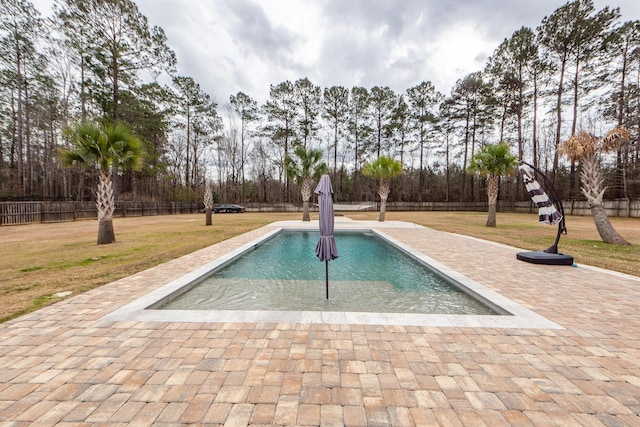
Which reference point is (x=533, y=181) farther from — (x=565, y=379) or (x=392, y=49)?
(x=392, y=49)

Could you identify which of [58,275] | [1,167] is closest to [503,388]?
[58,275]

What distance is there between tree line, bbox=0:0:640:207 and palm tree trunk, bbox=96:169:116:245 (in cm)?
338

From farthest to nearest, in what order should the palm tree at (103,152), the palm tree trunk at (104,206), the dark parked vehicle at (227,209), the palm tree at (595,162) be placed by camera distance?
the dark parked vehicle at (227,209), the palm tree at (595,162), the palm tree trunk at (104,206), the palm tree at (103,152)

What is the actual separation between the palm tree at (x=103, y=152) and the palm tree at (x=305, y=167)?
30.6 feet

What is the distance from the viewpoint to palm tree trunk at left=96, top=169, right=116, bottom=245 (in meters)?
8.10

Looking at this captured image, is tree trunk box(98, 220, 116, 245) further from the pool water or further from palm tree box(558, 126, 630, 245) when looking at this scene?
palm tree box(558, 126, 630, 245)

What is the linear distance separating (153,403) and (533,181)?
794cm

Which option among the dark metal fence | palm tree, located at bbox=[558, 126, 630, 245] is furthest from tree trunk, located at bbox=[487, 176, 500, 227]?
the dark metal fence

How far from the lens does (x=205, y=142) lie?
31.3 metres

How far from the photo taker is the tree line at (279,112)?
18.2 meters

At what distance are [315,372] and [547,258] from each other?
649 centimetres

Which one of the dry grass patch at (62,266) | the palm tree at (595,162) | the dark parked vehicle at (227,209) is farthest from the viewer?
the dark parked vehicle at (227,209)

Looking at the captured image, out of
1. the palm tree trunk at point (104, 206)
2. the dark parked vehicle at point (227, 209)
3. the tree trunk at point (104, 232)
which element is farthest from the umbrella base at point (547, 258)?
the dark parked vehicle at point (227, 209)

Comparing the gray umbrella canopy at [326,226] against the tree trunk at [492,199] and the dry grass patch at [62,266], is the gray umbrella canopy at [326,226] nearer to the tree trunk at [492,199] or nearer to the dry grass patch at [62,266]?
the dry grass patch at [62,266]
